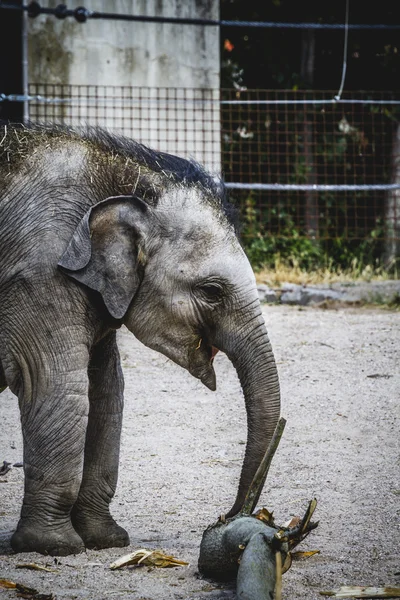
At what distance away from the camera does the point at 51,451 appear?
5.43 m

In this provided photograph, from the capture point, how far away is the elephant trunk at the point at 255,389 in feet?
17.9

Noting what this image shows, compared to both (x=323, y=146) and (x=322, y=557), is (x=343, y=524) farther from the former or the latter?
(x=323, y=146)

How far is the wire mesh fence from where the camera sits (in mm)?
13898

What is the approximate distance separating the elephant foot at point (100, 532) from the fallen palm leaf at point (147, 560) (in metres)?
0.52

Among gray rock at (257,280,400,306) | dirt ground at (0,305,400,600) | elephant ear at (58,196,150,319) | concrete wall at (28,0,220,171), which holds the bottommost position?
dirt ground at (0,305,400,600)

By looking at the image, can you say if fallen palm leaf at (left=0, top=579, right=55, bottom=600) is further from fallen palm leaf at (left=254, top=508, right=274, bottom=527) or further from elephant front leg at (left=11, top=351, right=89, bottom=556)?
fallen palm leaf at (left=254, top=508, right=274, bottom=527)

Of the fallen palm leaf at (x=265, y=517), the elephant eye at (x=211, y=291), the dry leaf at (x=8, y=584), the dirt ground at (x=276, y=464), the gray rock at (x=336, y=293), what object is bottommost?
the dirt ground at (x=276, y=464)

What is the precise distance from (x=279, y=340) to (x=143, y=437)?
293 centimetres

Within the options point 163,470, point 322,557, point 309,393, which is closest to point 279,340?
point 309,393

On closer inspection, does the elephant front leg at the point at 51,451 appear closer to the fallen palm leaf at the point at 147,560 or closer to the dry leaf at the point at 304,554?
the fallen palm leaf at the point at 147,560

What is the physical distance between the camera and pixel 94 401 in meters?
6.00

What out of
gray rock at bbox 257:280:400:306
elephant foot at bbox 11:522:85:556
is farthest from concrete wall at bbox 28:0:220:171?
elephant foot at bbox 11:522:85:556

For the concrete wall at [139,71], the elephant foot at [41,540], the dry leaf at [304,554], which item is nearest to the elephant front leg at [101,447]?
the elephant foot at [41,540]

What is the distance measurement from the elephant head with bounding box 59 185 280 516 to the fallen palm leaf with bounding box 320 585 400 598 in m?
0.87
